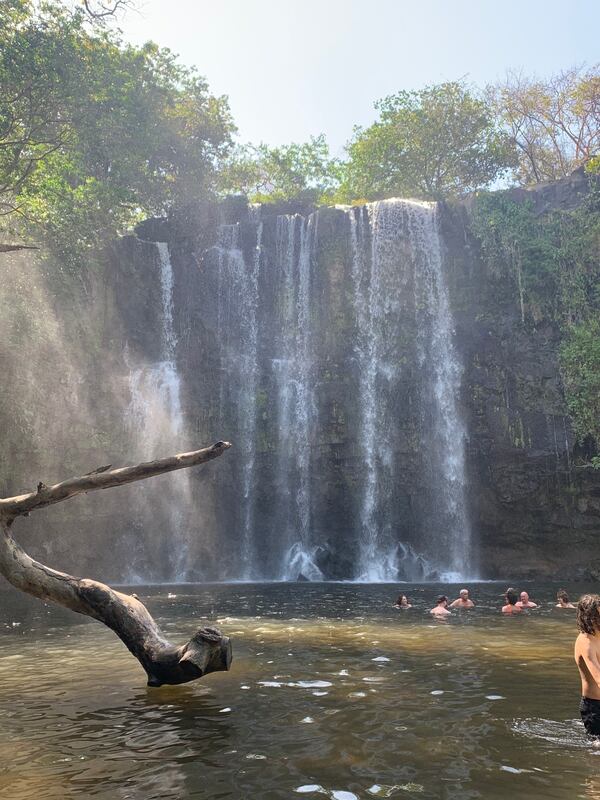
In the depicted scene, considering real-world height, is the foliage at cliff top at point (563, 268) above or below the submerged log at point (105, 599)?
above

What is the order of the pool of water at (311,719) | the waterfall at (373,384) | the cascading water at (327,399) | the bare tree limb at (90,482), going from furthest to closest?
the cascading water at (327,399) < the waterfall at (373,384) < the bare tree limb at (90,482) < the pool of water at (311,719)

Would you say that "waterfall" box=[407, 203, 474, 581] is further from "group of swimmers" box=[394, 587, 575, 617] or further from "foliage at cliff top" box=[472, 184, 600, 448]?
"group of swimmers" box=[394, 587, 575, 617]

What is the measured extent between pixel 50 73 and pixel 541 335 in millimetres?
22676

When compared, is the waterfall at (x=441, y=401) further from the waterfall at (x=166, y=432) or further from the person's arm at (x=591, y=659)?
the person's arm at (x=591, y=659)

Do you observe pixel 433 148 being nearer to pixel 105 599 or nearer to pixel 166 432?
pixel 166 432

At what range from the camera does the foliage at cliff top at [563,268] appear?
2703 centimetres

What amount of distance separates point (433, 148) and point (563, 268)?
1583 centimetres

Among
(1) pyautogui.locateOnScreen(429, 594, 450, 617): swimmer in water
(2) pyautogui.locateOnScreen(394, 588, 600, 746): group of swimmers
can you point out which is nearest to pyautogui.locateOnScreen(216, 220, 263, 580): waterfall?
(1) pyautogui.locateOnScreen(429, 594, 450, 617): swimmer in water

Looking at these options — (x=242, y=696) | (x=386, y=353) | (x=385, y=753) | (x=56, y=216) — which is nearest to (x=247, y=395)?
(x=386, y=353)

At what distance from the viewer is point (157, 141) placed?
34.8m

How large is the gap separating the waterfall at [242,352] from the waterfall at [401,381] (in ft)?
15.7

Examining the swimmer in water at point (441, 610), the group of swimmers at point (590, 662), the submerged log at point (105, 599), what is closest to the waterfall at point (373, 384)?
the swimmer in water at point (441, 610)

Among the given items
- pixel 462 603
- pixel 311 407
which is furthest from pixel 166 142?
pixel 462 603

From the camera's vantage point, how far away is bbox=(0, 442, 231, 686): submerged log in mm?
7504
